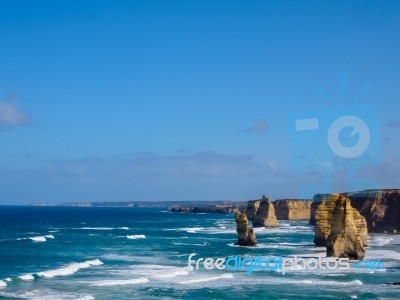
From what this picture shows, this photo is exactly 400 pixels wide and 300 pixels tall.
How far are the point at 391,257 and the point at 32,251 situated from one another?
34.4 meters

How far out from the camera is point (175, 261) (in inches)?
1997

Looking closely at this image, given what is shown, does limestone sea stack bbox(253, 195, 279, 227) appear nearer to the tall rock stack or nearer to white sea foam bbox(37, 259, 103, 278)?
the tall rock stack

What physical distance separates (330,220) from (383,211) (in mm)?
39528

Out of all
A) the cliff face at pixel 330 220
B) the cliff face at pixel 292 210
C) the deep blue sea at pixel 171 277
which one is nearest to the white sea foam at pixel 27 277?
the deep blue sea at pixel 171 277

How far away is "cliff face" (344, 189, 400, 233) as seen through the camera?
85625mm

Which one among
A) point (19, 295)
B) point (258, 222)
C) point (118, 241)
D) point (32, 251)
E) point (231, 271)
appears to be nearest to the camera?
point (19, 295)

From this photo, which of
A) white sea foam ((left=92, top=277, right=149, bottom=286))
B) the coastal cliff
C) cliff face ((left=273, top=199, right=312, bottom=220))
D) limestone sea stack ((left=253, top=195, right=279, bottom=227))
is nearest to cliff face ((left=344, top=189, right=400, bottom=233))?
the coastal cliff

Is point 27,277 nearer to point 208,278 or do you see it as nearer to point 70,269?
point 70,269

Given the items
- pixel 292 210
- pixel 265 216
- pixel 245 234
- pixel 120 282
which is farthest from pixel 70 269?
pixel 292 210

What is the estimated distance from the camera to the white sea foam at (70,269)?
1686 inches

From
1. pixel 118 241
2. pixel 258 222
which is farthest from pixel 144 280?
pixel 258 222

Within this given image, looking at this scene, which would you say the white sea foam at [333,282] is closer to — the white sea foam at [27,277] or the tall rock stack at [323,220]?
the tall rock stack at [323,220]

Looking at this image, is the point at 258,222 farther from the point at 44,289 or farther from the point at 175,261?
the point at 44,289

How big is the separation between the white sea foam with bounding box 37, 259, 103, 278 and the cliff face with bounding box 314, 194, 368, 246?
62.7 feet
